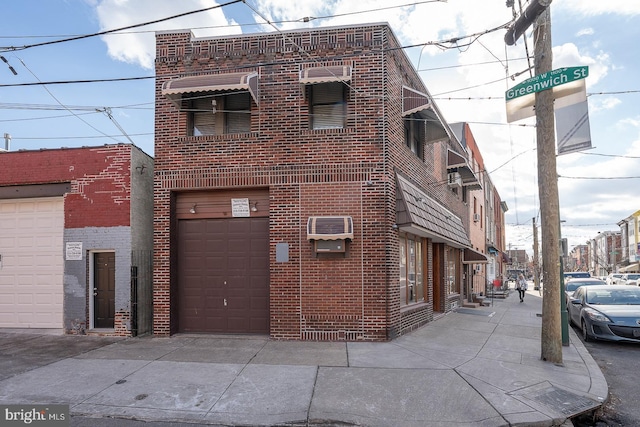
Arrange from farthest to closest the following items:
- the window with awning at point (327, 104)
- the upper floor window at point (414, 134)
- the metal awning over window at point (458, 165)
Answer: the metal awning over window at point (458, 165), the upper floor window at point (414, 134), the window with awning at point (327, 104)

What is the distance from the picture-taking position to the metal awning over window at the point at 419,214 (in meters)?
9.81

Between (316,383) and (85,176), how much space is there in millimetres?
7818

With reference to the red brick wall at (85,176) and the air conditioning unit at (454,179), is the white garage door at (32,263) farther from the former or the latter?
the air conditioning unit at (454,179)

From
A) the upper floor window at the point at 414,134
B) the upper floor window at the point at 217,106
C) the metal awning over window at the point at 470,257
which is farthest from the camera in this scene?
the metal awning over window at the point at 470,257

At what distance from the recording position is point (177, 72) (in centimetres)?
1038

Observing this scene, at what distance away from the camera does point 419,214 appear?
10.6 meters

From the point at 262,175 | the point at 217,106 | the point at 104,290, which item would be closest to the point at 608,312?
the point at 262,175

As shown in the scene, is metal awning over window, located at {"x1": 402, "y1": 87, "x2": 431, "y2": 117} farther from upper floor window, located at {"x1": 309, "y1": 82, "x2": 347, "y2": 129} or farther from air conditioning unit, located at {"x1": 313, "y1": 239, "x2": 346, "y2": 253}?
air conditioning unit, located at {"x1": 313, "y1": 239, "x2": 346, "y2": 253}

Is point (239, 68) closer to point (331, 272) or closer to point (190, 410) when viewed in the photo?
point (331, 272)

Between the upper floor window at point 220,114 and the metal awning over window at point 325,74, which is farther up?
the metal awning over window at point 325,74

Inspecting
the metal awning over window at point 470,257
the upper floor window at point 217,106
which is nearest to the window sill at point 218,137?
the upper floor window at point 217,106

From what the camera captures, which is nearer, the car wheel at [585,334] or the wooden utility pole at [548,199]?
the wooden utility pole at [548,199]

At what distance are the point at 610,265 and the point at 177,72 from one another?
9244 centimetres

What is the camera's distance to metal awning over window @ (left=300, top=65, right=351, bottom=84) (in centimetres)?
921
